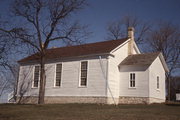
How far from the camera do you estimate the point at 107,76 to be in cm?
2402

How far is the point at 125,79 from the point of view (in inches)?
1004

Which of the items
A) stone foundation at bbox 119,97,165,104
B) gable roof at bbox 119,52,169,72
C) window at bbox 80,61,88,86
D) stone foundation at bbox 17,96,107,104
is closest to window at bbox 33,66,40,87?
stone foundation at bbox 17,96,107,104

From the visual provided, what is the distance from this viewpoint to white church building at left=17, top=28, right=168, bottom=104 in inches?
955

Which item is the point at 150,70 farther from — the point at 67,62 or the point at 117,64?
the point at 67,62

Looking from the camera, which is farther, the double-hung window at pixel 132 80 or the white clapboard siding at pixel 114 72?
the double-hung window at pixel 132 80

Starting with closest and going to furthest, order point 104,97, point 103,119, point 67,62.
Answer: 1. point 103,119
2. point 104,97
3. point 67,62

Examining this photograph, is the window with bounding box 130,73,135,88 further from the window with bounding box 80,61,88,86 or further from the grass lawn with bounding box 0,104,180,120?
the grass lawn with bounding box 0,104,180,120

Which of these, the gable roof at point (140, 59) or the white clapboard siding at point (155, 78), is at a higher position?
the gable roof at point (140, 59)

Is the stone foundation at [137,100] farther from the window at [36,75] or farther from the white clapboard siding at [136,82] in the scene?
the window at [36,75]

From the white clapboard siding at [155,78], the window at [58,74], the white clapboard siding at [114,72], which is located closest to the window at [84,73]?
the white clapboard siding at [114,72]

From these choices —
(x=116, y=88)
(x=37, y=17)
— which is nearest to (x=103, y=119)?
(x=116, y=88)

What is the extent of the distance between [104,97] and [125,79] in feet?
10.7

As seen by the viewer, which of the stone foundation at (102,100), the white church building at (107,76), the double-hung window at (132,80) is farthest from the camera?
the double-hung window at (132,80)

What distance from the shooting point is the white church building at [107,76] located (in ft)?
79.6
